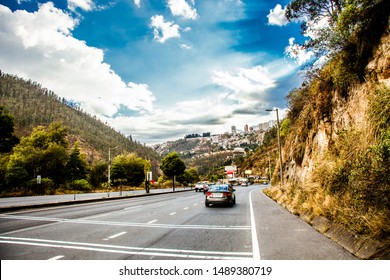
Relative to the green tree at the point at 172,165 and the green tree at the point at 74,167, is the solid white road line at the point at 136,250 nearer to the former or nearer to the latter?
the green tree at the point at 172,165

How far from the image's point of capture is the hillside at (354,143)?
6012 mm

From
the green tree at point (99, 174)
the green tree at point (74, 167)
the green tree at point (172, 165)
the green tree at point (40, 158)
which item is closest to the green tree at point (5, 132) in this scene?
the green tree at point (40, 158)

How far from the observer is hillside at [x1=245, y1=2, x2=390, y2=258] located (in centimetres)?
601

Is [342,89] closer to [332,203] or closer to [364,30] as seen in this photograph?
[364,30]

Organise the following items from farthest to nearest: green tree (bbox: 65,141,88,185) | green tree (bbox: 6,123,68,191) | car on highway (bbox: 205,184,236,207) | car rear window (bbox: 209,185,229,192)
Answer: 1. green tree (bbox: 65,141,88,185)
2. green tree (bbox: 6,123,68,191)
3. car rear window (bbox: 209,185,229,192)
4. car on highway (bbox: 205,184,236,207)

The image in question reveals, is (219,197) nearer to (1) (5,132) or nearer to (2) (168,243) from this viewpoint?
(2) (168,243)

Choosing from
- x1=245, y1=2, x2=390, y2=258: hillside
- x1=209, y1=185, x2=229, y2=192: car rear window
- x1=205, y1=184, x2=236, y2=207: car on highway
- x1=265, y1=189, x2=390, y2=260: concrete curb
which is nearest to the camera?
x1=265, y1=189, x2=390, y2=260: concrete curb

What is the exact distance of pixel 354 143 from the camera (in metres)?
9.22

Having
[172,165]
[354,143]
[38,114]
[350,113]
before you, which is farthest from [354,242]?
[38,114]

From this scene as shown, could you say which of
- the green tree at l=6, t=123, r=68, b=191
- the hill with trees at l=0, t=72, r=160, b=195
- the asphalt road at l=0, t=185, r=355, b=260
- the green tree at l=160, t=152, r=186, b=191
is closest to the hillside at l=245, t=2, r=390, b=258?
the asphalt road at l=0, t=185, r=355, b=260

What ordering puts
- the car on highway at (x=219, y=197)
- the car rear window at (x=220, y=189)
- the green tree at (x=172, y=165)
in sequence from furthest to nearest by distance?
the green tree at (x=172, y=165)
the car rear window at (x=220, y=189)
the car on highway at (x=219, y=197)

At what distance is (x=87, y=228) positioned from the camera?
30.8 feet

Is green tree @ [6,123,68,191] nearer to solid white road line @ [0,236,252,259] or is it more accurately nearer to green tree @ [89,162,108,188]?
green tree @ [89,162,108,188]
